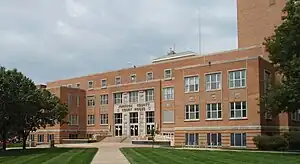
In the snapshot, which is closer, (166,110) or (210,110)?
(210,110)

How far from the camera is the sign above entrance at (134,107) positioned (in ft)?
232

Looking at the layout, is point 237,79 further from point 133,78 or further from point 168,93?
point 133,78

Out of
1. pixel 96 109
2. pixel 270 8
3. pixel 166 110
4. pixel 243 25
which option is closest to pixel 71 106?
pixel 96 109

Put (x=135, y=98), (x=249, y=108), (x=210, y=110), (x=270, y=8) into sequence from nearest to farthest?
(x=249, y=108) < (x=210, y=110) < (x=270, y=8) < (x=135, y=98)

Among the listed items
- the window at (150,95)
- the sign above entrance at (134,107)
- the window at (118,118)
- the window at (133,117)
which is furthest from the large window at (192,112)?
the window at (118,118)

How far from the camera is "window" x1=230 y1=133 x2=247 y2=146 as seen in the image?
47.5 meters

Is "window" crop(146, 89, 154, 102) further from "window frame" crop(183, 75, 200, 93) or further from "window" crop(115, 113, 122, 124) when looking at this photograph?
"window frame" crop(183, 75, 200, 93)

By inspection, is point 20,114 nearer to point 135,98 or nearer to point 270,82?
point 270,82

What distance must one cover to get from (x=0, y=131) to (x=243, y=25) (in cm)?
4147

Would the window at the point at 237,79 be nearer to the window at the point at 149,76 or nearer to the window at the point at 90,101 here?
the window at the point at 149,76

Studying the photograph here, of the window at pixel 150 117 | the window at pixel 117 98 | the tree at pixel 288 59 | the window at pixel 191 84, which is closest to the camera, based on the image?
the tree at pixel 288 59

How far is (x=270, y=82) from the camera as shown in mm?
49344

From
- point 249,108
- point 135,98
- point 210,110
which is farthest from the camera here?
point 135,98

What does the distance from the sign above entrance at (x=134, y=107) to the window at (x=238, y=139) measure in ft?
76.4
